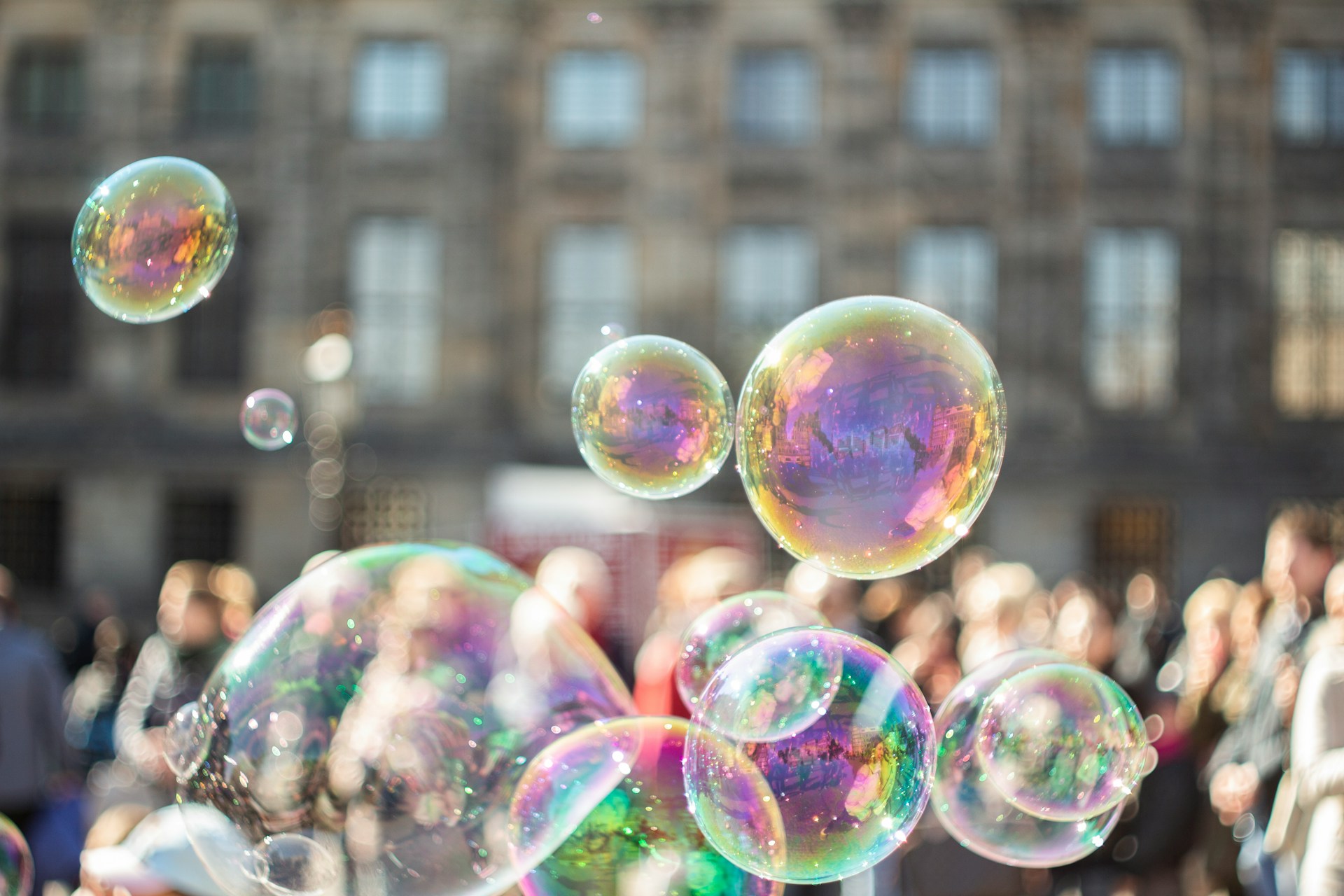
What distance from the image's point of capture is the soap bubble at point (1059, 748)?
4352mm

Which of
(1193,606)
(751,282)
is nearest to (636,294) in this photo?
(751,282)

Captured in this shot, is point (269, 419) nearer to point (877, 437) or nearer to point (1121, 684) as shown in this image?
point (877, 437)

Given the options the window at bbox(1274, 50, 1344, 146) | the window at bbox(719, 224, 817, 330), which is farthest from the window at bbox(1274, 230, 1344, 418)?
the window at bbox(719, 224, 817, 330)

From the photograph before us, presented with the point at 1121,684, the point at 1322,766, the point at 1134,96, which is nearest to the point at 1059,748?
the point at 1322,766

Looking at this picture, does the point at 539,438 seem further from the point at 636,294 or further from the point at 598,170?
the point at 598,170

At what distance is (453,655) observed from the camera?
401 cm

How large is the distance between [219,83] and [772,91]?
963cm

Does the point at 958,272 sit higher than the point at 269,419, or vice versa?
the point at 958,272

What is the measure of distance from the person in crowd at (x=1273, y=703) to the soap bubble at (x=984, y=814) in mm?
1581

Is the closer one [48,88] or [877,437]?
[877,437]

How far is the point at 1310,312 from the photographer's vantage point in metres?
22.7

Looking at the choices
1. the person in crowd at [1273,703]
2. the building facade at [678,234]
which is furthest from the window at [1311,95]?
the person in crowd at [1273,703]

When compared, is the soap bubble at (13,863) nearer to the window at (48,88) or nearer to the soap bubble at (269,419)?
the soap bubble at (269,419)

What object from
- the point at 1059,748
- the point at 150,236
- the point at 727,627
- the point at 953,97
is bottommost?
the point at 1059,748
